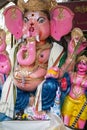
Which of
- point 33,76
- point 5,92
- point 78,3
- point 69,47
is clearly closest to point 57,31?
point 69,47

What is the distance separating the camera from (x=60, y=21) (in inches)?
82.0

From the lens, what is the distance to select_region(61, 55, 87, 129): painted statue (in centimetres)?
197

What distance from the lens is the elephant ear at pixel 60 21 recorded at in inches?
81.2

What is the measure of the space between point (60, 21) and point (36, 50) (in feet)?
0.73

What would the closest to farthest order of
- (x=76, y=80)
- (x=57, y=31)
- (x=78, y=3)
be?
(x=76, y=80) < (x=57, y=31) < (x=78, y=3)

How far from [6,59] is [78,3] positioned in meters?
0.85

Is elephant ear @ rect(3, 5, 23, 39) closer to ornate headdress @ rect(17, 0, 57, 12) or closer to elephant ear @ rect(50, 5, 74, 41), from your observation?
ornate headdress @ rect(17, 0, 57, 12)

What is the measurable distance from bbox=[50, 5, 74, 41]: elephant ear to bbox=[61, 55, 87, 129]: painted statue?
0.20m

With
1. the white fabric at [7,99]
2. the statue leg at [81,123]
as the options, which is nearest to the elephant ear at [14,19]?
the white fabric at [7,99]

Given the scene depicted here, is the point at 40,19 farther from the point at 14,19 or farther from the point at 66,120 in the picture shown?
the point at 66,120

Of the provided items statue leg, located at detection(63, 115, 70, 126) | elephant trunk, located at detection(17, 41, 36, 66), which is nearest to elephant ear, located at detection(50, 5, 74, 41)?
elephant trunk, located at detection(17, 41, 36, 66)

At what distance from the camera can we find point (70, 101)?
1988 millimetres

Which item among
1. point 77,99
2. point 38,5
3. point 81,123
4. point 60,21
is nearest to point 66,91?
point 77,99

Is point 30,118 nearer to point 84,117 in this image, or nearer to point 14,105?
point 14,105
